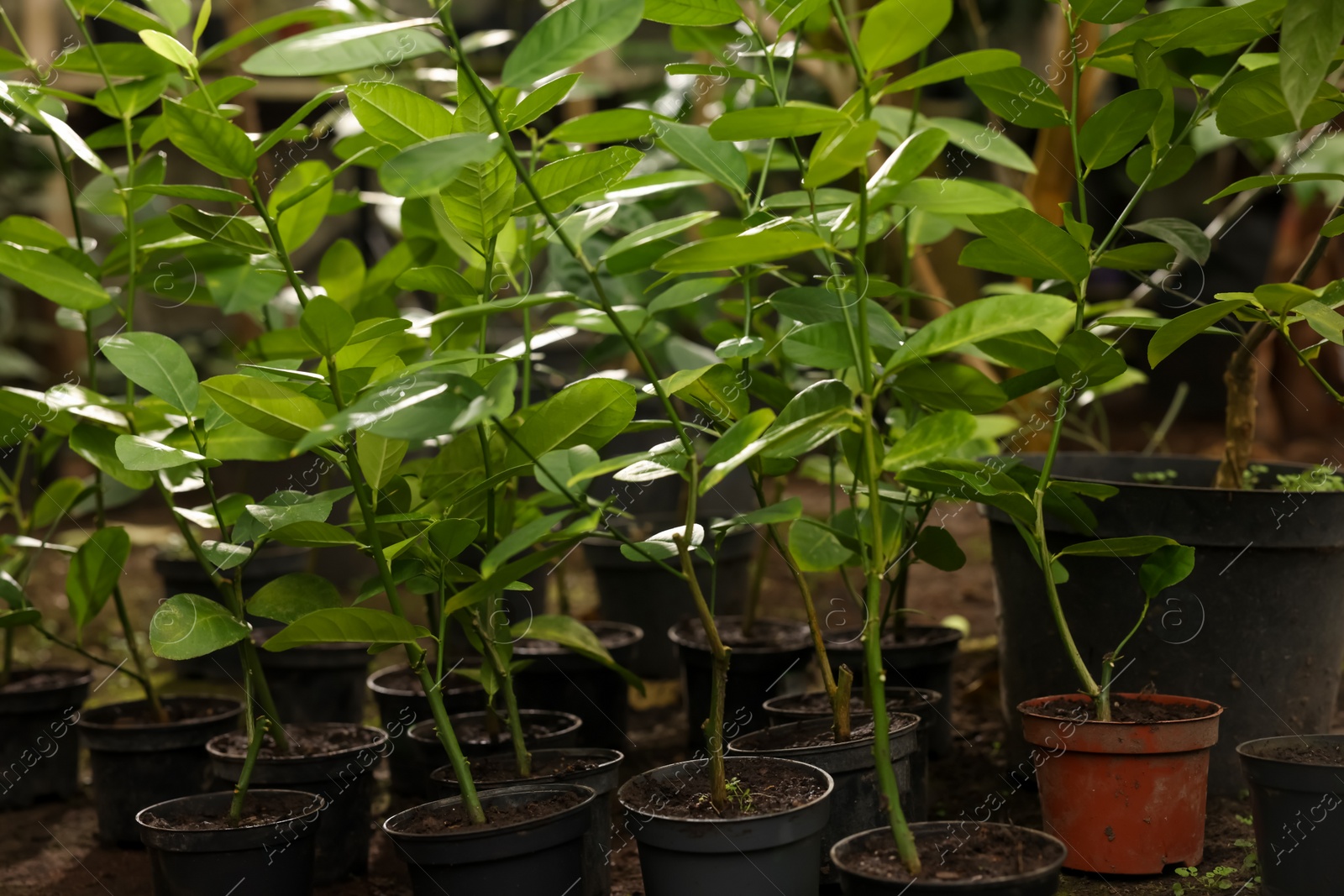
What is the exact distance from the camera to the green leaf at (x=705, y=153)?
1.06 meters

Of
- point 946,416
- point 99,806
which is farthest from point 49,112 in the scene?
point 946,416

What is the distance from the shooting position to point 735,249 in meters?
0.89

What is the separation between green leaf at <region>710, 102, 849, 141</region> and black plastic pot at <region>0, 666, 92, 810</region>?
1527 mm

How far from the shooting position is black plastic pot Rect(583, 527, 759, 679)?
2398mm

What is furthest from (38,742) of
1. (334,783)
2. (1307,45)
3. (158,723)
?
(1307,45)

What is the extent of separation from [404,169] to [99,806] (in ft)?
4.37

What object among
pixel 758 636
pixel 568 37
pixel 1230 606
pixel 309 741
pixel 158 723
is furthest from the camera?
pixel 758 636

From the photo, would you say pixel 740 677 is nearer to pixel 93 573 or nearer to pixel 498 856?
pixel 498 856

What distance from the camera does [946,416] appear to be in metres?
0.94

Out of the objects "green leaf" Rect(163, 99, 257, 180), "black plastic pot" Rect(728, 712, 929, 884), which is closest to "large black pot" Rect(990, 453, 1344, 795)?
"black plastic pot" Rect(728, 712, 929, 884)

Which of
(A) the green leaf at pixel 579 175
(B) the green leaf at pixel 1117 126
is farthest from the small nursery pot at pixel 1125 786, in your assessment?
(A) the green leaf at pixel 579 175

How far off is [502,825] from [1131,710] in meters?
0.75

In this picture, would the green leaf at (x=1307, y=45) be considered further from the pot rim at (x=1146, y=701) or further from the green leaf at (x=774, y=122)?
the pot rim at (x=1146, y=701)

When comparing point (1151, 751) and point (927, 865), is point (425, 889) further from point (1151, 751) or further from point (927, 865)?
point (1151, 751)
